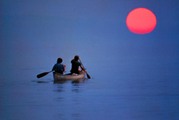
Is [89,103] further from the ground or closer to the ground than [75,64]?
closer to the ground

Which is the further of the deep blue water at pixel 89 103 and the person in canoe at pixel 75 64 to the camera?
the person in canoe at pixel 75 64

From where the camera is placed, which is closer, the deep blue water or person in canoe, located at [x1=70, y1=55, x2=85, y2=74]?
the deep blue water

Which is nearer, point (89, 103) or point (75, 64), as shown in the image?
point (89, 103)

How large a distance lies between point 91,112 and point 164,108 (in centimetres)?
267

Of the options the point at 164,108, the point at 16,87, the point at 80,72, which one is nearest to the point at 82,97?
the point at 164,108

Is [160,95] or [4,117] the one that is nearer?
[4,117]

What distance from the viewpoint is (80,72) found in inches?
1235

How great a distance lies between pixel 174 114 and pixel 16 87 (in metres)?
11.9

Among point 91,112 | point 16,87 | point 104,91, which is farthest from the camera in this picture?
point 16,87

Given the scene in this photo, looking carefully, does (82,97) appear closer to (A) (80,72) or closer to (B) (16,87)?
(B) (16,87)

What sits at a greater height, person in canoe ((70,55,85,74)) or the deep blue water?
person in canoe ((70,55,85,74))

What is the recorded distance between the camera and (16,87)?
27.0 metres

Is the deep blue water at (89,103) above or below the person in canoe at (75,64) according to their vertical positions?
below

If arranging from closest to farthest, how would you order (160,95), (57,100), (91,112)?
(91,112) → (57,100) → (160,95)
